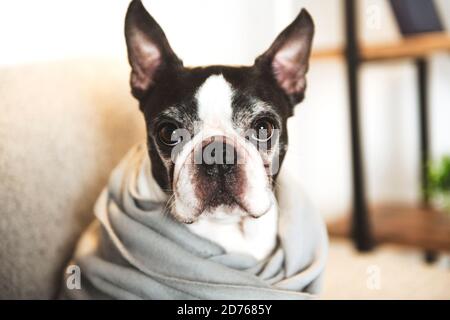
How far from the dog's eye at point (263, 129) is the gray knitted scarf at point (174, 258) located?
6.8 inches

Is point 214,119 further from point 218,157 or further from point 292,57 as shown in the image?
point 292,57

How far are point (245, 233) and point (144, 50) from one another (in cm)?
43

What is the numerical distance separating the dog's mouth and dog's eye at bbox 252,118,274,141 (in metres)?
0.04

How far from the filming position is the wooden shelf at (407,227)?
179 cm

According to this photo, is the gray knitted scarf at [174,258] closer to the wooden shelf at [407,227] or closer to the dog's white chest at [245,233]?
the dog's white chest at [245,233]

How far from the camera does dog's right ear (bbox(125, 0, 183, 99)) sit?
88 cm

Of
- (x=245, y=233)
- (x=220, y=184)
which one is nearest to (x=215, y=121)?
(x=220, y=184)

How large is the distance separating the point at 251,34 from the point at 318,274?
0.51 m

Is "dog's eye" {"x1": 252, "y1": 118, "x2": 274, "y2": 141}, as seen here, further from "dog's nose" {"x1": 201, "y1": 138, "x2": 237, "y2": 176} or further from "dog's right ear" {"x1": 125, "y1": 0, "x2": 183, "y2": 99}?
"dog's right ear" {"x1": 125, "y1": 0, "x2": 183, "y2": 99}

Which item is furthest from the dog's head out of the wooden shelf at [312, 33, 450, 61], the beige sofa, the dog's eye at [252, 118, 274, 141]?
the wooden shelf at [312, 33, 450, 61]

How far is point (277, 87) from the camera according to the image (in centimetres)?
99

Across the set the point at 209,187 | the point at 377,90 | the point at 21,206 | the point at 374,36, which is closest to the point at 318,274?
the point at 209,187

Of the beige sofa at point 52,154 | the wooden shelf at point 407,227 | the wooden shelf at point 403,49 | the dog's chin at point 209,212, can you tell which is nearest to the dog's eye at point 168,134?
the dog's chin at point 209,212

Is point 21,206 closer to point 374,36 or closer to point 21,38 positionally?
point 21,38
